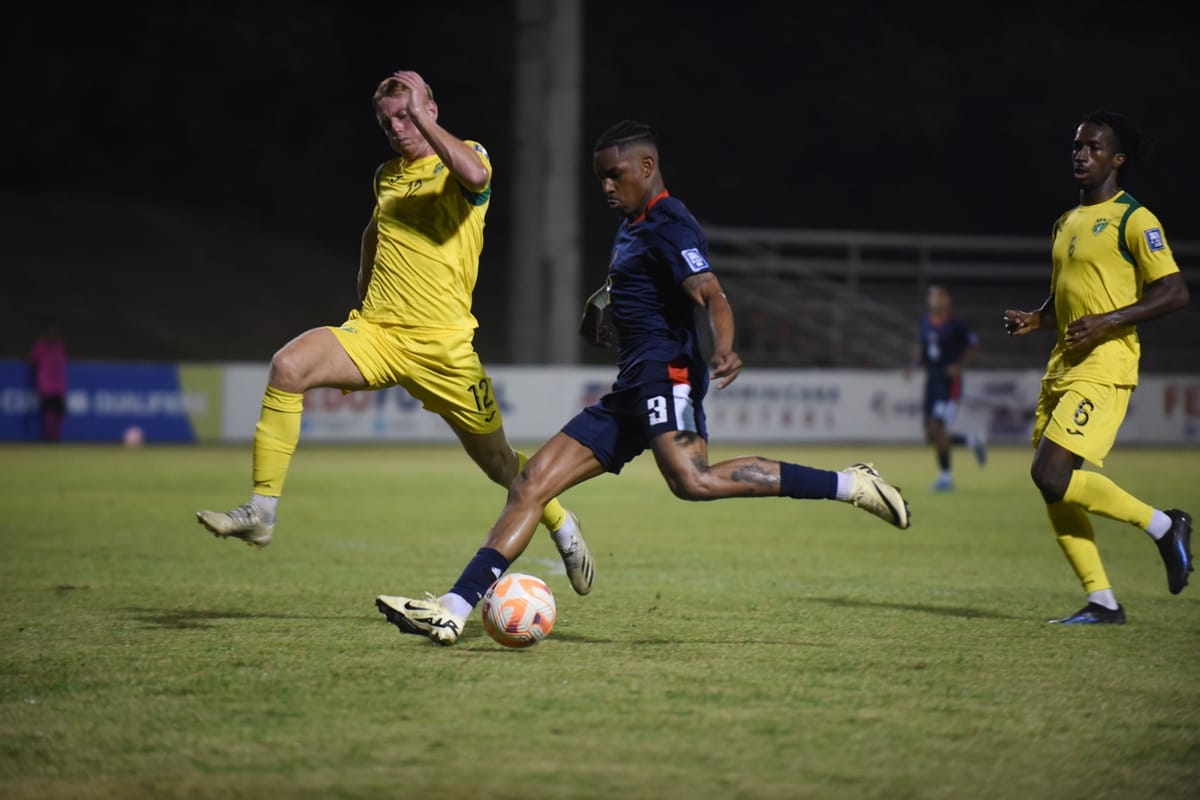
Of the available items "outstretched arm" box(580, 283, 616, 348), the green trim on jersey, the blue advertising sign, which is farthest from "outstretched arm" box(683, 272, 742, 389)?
the blue advertising sign

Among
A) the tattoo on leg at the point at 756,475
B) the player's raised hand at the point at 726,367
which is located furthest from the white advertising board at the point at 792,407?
the player's raised hand at the point at 726,367

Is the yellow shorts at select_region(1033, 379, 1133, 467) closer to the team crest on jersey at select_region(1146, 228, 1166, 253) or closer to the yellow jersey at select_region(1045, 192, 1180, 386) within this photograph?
the yellow jersey at select_region(1045, 192, 1180, 386)

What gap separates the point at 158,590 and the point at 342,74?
40.9 metres

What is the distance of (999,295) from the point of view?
35250 millimetres

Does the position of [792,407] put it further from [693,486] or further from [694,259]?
[694,259]

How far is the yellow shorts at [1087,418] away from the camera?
285 inches

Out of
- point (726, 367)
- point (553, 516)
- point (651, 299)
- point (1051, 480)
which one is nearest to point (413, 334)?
point (553, 516)

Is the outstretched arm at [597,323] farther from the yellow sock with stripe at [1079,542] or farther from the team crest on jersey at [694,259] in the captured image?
the yellow sock with stripe at [1079,542]

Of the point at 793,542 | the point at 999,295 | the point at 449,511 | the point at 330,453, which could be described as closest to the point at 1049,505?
the point at 793,542

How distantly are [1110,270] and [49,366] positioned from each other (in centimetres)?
2168

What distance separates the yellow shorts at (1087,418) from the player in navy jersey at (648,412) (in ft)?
3.27

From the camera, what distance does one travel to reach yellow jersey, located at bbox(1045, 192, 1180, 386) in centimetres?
727

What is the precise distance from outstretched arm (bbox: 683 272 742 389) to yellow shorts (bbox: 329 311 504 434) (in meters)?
1.48

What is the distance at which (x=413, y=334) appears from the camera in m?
7.55
